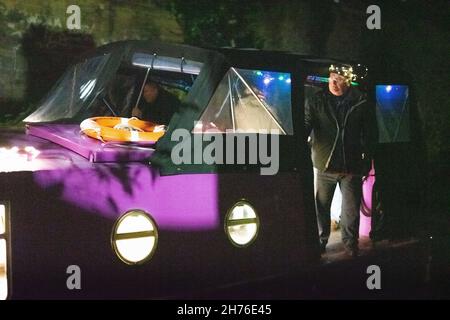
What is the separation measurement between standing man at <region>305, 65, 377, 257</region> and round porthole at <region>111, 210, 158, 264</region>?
1.63 meters

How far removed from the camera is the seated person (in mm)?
4859

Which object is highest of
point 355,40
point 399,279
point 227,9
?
Answer: point 227,9

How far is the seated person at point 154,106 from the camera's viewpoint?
4.86m

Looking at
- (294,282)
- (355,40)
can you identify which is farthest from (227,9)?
(294,282)

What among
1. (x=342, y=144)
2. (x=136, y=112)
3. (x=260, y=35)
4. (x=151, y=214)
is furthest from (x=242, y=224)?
(x=260, y=35)

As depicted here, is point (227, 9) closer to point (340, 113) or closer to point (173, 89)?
point (173, 89)

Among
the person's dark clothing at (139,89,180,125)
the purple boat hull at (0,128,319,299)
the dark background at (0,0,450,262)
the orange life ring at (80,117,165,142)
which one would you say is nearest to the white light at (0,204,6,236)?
the purple boat hull at (0,128,319,299)

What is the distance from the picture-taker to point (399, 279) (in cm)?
502

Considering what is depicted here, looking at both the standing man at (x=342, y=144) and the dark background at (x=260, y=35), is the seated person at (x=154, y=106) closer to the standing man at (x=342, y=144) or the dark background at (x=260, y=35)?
the standing man at (x=342, y=144)

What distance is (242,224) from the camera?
150 inches

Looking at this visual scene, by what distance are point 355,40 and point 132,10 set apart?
3.50 meters

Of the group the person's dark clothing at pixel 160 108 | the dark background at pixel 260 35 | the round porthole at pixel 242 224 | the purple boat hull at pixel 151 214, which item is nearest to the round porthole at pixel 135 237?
the purple boat hull at pixel 151 214

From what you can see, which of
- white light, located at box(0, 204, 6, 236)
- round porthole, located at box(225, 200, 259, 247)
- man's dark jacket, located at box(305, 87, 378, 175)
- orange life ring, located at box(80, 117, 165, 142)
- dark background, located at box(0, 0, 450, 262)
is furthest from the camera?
dark background, located at box(0, 0, 450, 262)

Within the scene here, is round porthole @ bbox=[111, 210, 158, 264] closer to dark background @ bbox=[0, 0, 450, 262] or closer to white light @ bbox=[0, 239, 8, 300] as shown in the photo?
white light @ bbox=[0, 239, 8, 300]
